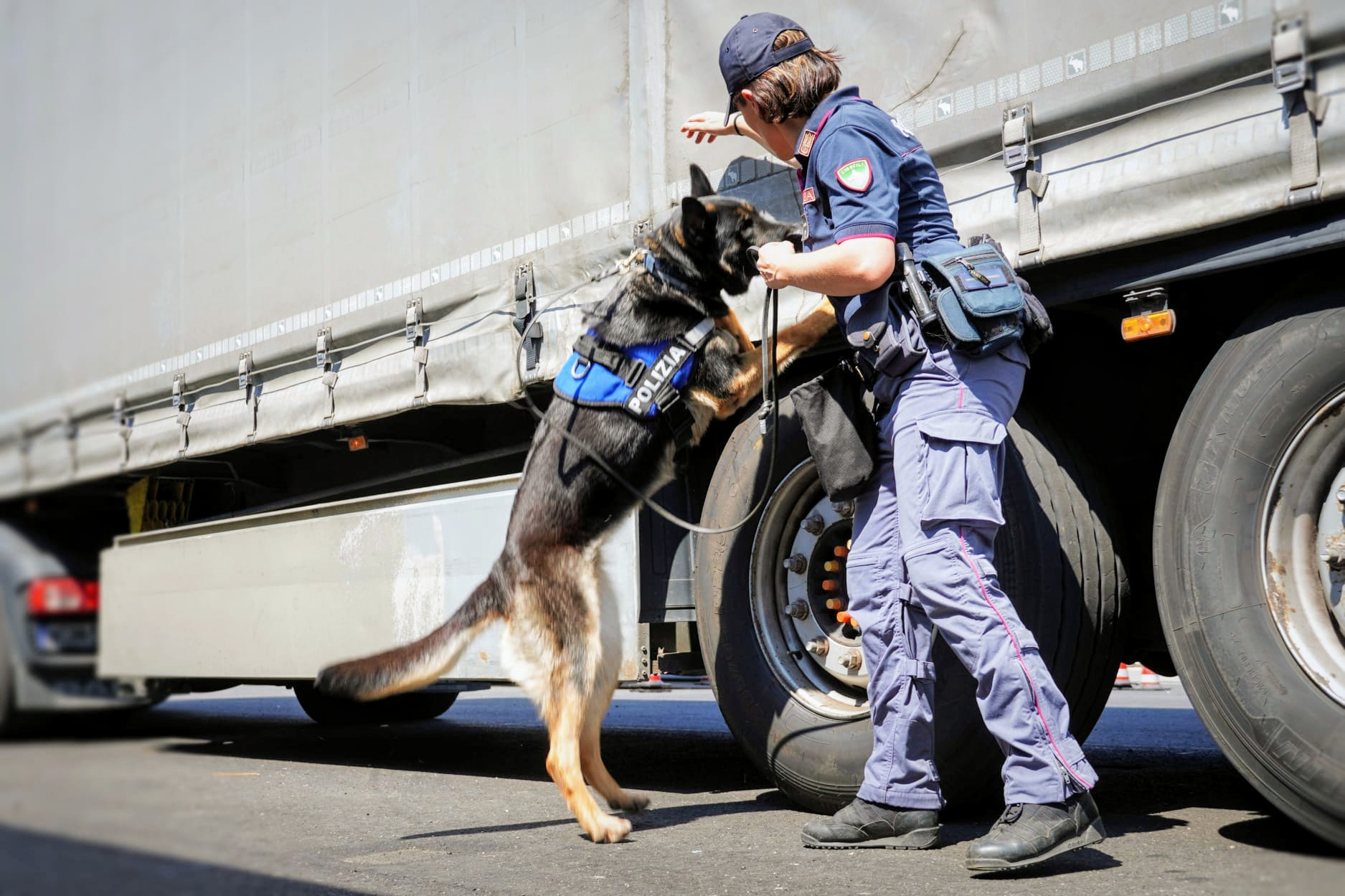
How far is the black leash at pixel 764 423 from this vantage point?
332cm

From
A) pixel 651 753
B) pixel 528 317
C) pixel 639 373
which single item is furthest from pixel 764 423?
pixel 651 753

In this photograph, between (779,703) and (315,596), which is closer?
(779,703)

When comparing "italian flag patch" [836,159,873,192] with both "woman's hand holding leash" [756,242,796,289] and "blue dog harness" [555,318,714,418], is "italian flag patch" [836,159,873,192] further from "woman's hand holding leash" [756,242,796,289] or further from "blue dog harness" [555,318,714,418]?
"blue dog harness" [555,318,714,418]

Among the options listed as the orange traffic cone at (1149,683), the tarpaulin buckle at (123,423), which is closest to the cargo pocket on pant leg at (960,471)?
the tarpaulin buckle at (123,423)

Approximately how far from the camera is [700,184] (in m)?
3.50

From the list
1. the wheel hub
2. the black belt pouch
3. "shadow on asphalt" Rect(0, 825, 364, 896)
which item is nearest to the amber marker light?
the black belt pouch

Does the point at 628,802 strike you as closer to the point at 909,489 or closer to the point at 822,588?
the point at 822,588

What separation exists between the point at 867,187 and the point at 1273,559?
1.28 meters

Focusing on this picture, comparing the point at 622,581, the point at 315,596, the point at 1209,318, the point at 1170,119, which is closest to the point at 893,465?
the point at 1209,318

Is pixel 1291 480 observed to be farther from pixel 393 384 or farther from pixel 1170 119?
pixel 393 384

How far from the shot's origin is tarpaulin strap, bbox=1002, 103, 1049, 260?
2748mm

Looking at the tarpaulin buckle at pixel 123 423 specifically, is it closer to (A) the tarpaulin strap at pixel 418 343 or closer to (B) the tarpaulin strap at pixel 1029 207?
(A) the tarpaulin strap at pixel 418 343

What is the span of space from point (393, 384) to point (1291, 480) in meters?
3.43

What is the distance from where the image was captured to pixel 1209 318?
2744 millimetres
